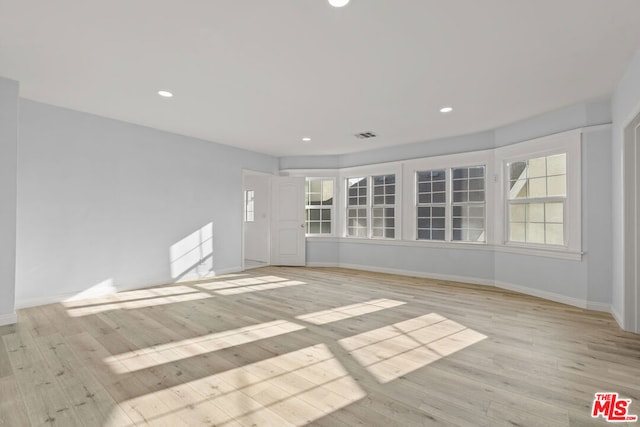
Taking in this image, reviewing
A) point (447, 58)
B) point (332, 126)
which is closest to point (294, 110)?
point (332, 126)

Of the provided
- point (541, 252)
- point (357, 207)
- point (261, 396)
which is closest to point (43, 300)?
point (261, 396)

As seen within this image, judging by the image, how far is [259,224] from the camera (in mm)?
7988

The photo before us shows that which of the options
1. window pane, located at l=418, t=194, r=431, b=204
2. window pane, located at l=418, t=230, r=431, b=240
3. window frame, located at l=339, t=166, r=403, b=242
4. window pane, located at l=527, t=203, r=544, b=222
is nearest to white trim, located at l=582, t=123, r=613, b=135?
window pane, located at l=527, t=203, r=544, b=222

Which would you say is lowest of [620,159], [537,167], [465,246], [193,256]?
[193,256]

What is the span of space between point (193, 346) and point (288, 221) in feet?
15.5

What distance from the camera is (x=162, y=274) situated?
5254 millimetres

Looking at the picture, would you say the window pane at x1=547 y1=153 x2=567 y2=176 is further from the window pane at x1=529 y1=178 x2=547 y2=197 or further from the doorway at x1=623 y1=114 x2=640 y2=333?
A: the doorway at x1=623 y1=114 x2=640 y2=333

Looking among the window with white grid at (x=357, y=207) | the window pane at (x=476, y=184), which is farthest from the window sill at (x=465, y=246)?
the window pane at (x=476, y=184)

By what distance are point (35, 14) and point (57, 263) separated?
10.3 ft

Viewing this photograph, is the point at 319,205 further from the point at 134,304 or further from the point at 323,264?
the point at 134,304

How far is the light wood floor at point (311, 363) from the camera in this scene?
1853mm

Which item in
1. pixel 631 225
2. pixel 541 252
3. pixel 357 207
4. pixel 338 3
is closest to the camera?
pixel 338 3

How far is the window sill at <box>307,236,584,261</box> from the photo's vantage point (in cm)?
428

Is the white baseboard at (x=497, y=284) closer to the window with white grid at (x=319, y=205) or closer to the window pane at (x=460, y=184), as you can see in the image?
the window with white grid at (x=319, y=205)
